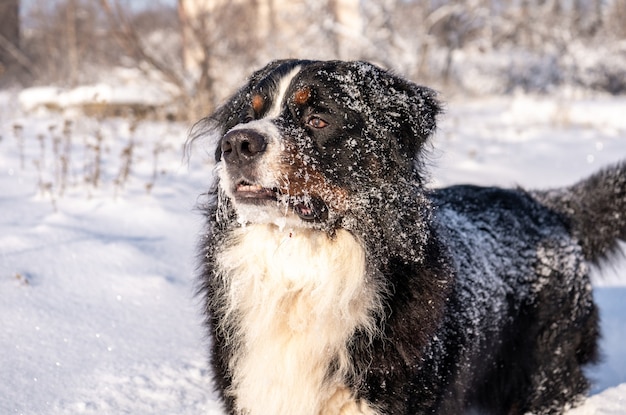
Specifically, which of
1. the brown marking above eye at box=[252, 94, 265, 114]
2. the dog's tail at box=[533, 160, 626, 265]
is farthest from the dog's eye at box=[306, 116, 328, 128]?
the dog's tail at box=[533, 160, 626, 265]

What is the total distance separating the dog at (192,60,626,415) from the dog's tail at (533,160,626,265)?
1106mm

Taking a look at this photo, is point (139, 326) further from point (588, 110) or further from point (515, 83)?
point (515, 83)

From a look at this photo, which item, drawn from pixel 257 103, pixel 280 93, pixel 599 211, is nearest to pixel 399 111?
pixel 280 93

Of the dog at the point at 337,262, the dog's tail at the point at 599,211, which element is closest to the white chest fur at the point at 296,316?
the dog at the point at 337,262

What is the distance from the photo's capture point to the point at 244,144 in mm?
2602

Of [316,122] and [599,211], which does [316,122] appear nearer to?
[316,122]

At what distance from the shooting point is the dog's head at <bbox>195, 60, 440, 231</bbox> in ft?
8.67

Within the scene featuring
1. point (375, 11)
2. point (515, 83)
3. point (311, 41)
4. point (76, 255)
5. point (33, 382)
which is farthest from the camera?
point (515, 83)

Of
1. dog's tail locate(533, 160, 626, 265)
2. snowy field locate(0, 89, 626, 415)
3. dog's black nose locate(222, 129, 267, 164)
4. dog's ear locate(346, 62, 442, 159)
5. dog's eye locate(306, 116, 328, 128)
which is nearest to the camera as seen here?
dog's black nose locate(222, 129, 267, 164)

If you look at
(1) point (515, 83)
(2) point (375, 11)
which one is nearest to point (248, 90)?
(2) point (375, 11)

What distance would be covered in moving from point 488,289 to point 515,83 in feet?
79.0

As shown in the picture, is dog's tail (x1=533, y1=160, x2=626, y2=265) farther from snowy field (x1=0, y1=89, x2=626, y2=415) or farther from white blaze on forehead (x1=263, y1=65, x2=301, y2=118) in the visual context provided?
white blaze on forehead (x1=263, y1=65, x2=301, y2=118)

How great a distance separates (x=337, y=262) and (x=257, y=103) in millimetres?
873

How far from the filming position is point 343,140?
2.88 meters
